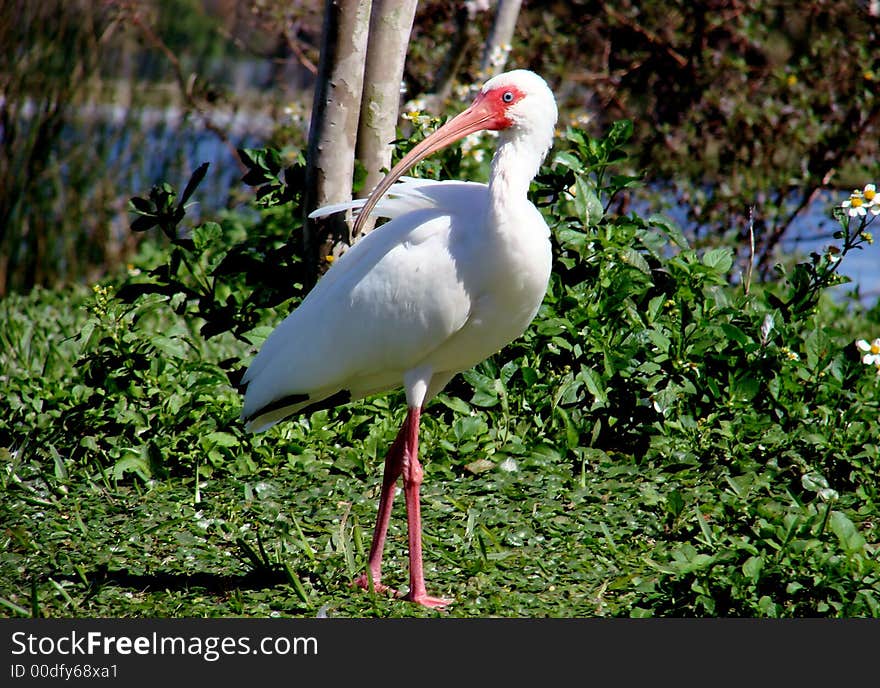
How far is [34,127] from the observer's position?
298 inches

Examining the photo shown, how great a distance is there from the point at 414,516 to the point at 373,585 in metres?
0.27

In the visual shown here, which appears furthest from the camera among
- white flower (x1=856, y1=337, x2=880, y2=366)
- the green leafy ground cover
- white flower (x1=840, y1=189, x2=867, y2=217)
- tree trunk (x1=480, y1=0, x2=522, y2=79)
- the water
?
the water

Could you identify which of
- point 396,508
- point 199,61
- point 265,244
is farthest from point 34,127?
point 396,508

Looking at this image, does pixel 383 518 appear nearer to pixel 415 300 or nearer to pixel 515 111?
pixel 415 300

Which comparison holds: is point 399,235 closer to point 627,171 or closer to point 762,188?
point 762,188

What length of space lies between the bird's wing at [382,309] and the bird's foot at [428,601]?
763 millimetres

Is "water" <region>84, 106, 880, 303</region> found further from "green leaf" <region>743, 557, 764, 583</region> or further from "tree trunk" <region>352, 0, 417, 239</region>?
"green leaf" <region>743, 557, 764, 583</region>

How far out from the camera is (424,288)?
376 cm

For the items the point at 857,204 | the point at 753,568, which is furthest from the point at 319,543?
the point at 857,204

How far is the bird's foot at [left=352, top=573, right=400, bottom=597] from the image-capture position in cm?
386

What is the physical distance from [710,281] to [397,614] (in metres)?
2.24

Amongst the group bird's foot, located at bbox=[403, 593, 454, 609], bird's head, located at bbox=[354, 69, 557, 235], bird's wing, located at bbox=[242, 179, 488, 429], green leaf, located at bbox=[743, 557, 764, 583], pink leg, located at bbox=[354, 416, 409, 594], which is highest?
bird's head, located at bbox=[354, 69, 557, 235]

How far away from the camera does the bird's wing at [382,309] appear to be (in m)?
3.78

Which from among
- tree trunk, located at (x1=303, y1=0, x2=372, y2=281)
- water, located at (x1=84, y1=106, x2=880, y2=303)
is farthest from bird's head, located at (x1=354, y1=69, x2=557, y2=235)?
water, located at (x1=84, y1=106, x2=880, y2=303)
